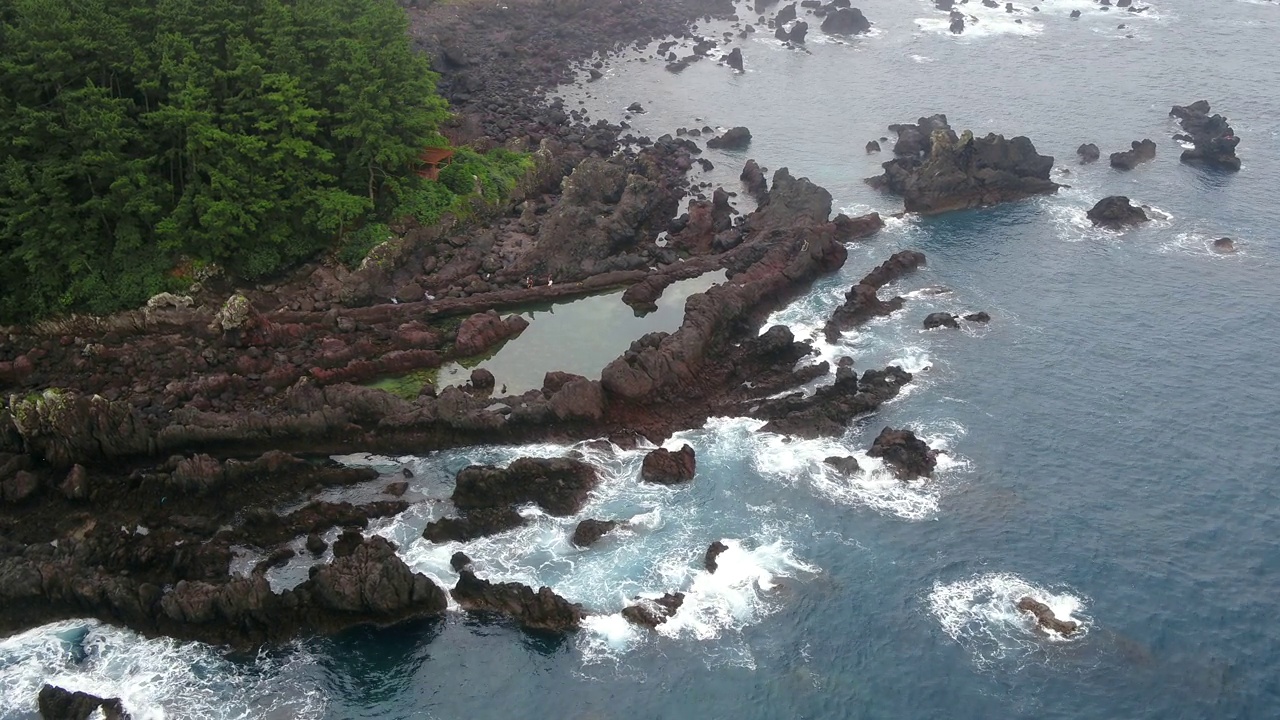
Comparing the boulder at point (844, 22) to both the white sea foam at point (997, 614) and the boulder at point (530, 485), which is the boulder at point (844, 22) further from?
the white sea foam at point (997, 614)

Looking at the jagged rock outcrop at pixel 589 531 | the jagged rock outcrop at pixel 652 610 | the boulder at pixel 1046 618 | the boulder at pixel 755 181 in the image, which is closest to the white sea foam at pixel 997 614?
the boulder at pixel 1046 618

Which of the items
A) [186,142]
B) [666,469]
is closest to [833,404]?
A: [666,469]

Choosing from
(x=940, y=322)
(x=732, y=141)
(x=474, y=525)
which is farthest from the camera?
(x=732, y=141)

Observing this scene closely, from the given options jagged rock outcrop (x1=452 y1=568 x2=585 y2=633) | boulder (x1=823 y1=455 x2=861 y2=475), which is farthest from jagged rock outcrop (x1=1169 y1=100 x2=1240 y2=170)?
jagged rock outcrop (x1=452 y1=568 x2=585 y2=633)

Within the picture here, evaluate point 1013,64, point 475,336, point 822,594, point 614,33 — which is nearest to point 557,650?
point 822,594

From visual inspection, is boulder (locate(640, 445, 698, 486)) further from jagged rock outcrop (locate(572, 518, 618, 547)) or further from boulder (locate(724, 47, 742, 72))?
boulder (locate(724, 47, 742, 72))

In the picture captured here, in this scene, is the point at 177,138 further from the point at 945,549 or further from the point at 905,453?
the point at 945,549
